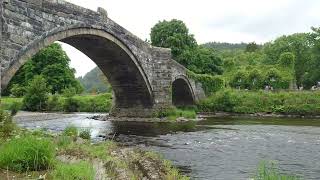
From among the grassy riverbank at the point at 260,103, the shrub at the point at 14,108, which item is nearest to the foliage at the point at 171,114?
the grassy riverbank at the point at 260,103

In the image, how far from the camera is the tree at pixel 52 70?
201 ft

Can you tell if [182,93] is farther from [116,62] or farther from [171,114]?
[116,62]

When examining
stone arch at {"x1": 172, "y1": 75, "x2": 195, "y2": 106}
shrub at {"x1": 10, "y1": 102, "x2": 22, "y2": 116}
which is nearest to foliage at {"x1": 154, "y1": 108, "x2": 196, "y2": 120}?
stone arch at {"x1": 172, "y1": 75, "x2": 195, "y2": 106}

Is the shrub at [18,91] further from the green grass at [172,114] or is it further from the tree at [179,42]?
the green grass at [172,114]

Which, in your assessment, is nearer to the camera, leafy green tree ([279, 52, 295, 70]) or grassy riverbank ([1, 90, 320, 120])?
grassy riverbank ([1, 90, 320, 120])

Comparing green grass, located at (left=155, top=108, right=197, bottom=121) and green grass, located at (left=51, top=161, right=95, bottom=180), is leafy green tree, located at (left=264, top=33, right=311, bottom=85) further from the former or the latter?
green grass, located at (left=51, top=161, right=95, bottom=180)

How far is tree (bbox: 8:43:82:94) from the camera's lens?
61.2 metres

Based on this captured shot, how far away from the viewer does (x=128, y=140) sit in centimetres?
2112

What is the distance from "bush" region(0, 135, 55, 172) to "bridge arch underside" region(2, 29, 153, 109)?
44.2 feet

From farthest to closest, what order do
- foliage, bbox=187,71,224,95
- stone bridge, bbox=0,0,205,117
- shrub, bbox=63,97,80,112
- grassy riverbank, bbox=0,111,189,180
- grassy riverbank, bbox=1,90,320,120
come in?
shrub, bbox=63,97,80,112, foliage, bbox=187,71,224,95, grassy riverbank, bbox=1,90,320,120, stone bridge, bbox=0,0,205,117, grassy riverbank, bbox=0,111,189,180

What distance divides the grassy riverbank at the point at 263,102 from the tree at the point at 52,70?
25.5m

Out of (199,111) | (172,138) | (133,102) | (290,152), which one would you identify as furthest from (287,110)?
(290,152)

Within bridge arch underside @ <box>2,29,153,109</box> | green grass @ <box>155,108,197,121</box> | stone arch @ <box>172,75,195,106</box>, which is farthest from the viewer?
stone arch @ <box>172,75,195,106</box>

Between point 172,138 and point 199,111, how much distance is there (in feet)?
77.2
